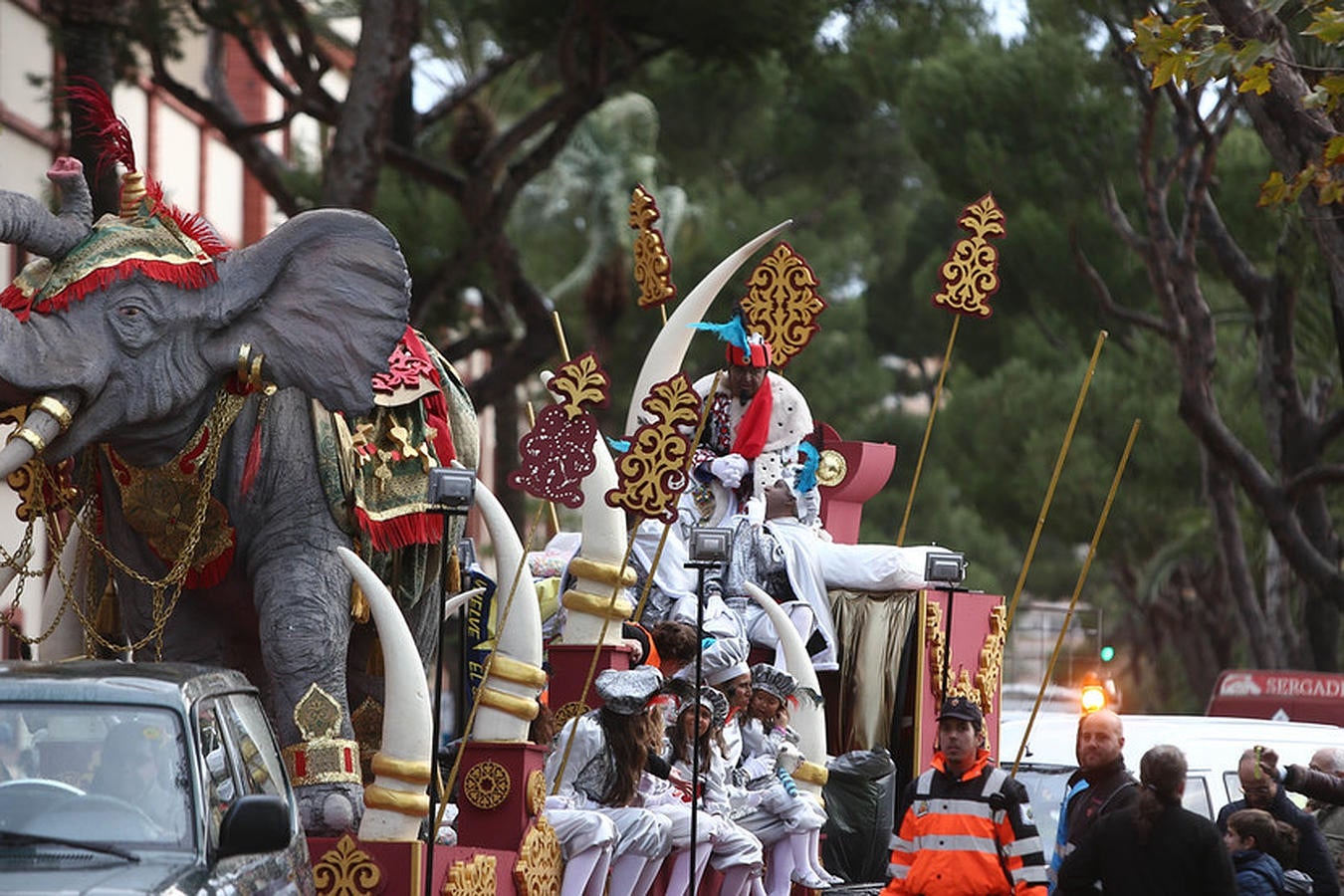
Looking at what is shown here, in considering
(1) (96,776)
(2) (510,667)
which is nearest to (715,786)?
(2) (510,667)

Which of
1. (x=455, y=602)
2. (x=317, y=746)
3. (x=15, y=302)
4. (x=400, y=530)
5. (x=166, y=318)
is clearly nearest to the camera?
(x=15, y=302)

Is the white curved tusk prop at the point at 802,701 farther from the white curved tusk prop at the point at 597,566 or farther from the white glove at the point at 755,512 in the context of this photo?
the white glove at the point at 755,512

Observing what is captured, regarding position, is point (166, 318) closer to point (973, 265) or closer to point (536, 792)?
point (536, 792)

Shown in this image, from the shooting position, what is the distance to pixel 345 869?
8.25 meters

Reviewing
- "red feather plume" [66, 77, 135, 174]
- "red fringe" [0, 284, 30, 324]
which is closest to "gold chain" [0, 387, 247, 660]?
"red fringe" [0, 284, 30, 324]

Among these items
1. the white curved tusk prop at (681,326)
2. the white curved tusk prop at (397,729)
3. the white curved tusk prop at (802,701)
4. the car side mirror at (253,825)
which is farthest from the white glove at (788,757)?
the car side mirror at (253,825)

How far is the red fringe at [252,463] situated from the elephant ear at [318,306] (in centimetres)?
22

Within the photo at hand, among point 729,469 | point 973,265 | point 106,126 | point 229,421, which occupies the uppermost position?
point 973,265

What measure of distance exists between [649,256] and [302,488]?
2.92 metres

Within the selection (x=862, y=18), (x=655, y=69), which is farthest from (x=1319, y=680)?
(x=655, y=69)

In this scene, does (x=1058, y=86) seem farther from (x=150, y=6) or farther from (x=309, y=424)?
(x=309, y=424)

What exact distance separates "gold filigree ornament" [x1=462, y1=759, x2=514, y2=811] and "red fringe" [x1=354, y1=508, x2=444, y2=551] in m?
0.86

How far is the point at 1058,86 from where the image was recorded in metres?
26.1

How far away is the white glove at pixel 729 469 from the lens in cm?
1241
